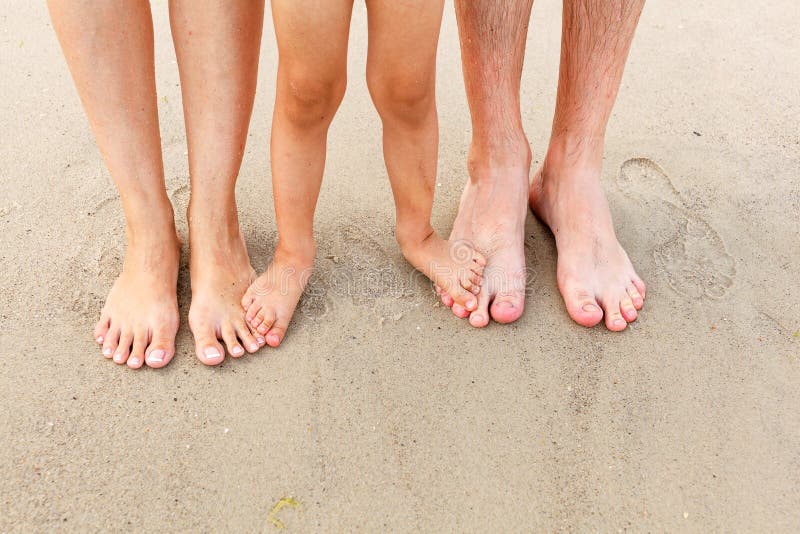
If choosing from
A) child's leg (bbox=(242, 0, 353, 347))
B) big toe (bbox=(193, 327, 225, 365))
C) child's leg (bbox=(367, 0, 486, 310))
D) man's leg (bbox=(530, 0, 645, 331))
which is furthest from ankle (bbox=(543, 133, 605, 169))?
big toe (bbox=(193, 327, 225, 365))

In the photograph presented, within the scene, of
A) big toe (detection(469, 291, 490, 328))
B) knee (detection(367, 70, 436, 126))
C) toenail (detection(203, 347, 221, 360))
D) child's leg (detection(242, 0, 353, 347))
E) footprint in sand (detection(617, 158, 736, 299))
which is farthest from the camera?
footprint in sand (detection(617, 158, 736, 299))

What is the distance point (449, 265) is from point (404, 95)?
1.44 ft

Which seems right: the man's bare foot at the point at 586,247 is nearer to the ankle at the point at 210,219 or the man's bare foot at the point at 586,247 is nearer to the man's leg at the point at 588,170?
the man's leg at the point at 588,170

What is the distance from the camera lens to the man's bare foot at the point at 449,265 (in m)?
1.57

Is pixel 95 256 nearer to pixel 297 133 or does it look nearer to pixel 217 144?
pixel 217 144

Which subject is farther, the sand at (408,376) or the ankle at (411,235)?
the ankle at (411,235)

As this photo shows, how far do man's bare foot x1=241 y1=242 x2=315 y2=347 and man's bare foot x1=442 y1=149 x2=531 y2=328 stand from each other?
0.32 m

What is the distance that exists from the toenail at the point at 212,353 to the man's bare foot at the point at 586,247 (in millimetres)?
744

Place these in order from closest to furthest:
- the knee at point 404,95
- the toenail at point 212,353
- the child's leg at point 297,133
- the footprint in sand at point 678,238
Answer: the child's leg at point 297,133 → the knee at point 404,95 → the toenail at point 212,353 → the footprint in sand at point 678,238

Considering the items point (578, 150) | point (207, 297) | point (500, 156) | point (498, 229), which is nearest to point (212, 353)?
point (207, 297)

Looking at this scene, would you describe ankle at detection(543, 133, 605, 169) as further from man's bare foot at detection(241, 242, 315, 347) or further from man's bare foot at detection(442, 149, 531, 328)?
man's bare foot at detection(241, 242, 315, 347)

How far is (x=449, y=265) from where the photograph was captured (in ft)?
5.23

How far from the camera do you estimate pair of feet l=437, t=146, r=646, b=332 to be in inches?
61.4

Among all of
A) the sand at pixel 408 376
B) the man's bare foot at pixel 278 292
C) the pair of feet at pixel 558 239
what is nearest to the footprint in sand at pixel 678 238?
the sand at pixel 408 376
